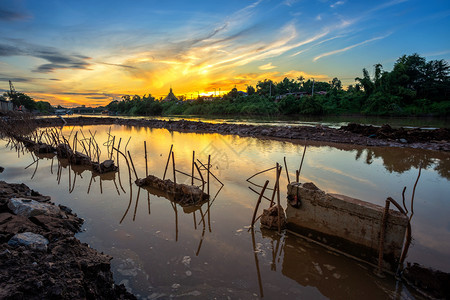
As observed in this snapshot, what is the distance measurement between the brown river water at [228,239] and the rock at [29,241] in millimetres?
968

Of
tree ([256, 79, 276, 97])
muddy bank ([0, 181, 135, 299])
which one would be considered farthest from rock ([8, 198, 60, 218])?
tree ([256, 79, 276, 97])

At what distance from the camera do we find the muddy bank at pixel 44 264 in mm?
2018

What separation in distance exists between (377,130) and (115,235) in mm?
16682

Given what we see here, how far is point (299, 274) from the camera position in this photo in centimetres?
322

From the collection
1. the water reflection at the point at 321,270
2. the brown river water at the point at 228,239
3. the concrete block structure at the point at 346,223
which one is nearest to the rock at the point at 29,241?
the brown river water at the point at 228,239

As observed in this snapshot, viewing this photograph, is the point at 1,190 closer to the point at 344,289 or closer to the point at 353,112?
the point at 344,289

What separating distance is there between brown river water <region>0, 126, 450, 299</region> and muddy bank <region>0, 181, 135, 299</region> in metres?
0.51

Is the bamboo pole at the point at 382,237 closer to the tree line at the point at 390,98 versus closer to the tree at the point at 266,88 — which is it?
A: the tree line at the point at 390,98

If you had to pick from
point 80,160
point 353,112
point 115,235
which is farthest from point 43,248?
point 353,112

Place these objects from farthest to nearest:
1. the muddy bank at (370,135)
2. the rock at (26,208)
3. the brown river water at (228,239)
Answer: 1. the muddy bank at (370,135)
2. the rock at (26,208)
3. the brown river water at (228,239)

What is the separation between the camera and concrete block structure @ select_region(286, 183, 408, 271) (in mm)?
3010

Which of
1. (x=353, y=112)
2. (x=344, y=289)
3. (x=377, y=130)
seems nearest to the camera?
(x=344, y=289)

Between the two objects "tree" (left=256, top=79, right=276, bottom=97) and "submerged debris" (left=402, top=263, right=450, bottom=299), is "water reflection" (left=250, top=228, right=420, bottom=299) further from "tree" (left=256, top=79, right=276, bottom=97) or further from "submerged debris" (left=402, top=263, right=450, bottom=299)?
"tree" (left=256, top=79, right=276, bottom=97)

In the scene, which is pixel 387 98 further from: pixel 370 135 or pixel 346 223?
pixel 346 223
